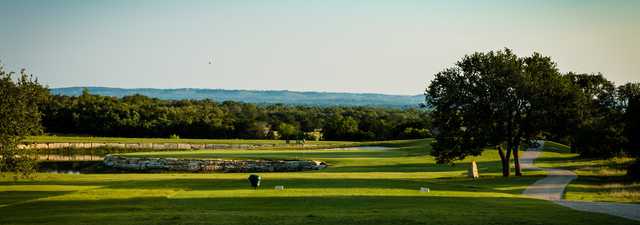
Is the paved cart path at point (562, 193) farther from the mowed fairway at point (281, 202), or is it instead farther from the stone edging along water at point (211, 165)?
the stone edging along water at point (211, 165)

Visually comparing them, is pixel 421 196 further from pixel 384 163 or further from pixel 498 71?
pixel 384 163

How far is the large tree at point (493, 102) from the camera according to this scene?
4547 cm

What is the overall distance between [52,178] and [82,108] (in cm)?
7549

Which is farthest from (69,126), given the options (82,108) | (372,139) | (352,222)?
(352,222)

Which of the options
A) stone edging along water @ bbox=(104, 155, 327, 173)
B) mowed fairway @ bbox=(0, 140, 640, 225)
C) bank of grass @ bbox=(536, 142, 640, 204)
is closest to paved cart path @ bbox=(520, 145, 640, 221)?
bank of grass @ bbox=(536, 142, 640, 204)

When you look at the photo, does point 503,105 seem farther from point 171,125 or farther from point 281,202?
point 171,125

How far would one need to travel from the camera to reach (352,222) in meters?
22.1

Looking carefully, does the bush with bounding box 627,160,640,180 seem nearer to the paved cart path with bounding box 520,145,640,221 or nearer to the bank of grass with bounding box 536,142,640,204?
the bank of grass with bounding box 536,142,640,204

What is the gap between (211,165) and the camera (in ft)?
214

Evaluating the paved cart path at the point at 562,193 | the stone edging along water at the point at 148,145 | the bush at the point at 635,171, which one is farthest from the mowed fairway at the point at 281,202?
the stone edging along water at the point at 148,145

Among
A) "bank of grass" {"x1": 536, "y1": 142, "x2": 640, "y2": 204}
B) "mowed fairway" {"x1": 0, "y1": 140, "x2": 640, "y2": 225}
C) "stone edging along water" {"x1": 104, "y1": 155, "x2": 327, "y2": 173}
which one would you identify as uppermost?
"mowed fairway" {"x1": 0, "y1": 140, "x2": 640, "y2": 225}

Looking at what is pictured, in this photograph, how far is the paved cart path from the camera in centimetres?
2525

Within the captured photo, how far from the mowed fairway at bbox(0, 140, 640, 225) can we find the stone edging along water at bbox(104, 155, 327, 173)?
1859 centimetres

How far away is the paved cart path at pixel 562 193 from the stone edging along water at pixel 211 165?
1973 centimetres
